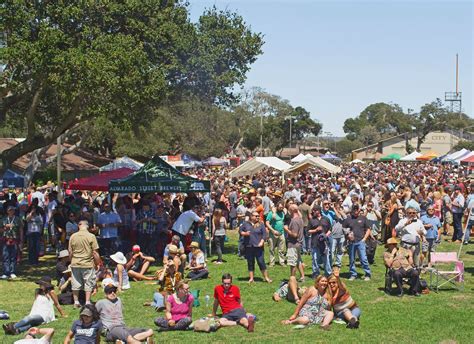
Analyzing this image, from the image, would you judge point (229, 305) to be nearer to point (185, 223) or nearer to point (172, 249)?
point (172, 249)

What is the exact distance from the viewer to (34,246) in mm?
17016

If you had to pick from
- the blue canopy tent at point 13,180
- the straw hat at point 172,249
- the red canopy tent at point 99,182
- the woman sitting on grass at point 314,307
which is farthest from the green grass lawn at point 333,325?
the blue canopy tent at point 13,180

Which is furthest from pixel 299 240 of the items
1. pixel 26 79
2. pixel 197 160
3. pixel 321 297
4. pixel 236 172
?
pixel 197 160

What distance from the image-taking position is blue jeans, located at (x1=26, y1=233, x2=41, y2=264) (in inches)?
667

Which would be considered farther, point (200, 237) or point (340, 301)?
point (200, 237)

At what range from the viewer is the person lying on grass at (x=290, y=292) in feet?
40.8

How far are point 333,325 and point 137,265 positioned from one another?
5.68 m

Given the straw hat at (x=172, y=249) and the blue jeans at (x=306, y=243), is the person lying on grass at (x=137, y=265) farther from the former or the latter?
the blue jeans at (x=306, y=243)

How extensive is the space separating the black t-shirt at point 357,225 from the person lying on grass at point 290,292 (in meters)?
2.17

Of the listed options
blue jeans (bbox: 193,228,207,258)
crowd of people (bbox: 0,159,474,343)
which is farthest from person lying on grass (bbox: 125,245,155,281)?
blue jeans (bbox: 193,228,207,258)

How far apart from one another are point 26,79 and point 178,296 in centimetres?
943

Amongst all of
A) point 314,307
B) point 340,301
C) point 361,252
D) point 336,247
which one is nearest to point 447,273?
point 361,252

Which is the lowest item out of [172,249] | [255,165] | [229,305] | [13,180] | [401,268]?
[229,305]

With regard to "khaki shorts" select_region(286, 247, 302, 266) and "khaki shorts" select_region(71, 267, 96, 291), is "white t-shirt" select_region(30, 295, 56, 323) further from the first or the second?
"khaki shorts" select_region(286, 247, 302, 266)
